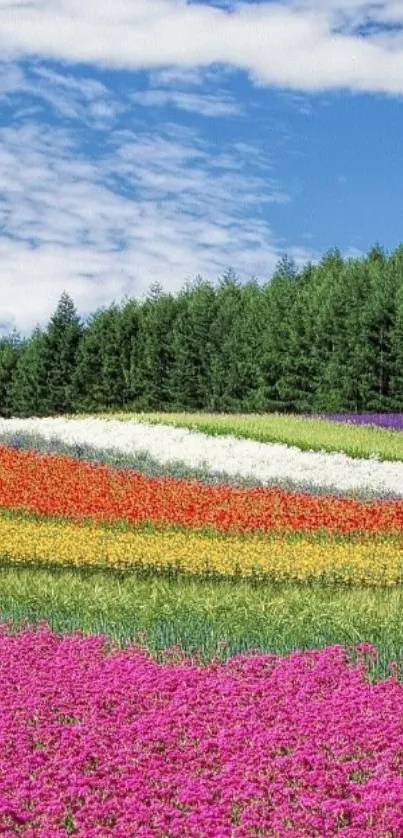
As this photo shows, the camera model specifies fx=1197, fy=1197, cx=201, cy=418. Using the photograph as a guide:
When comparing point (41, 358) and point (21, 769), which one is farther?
point (41, 358)

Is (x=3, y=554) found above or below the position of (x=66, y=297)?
below

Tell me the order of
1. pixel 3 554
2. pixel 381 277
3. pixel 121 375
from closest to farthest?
pixel 3 554 < pixel 381 277 < pixel 121 375

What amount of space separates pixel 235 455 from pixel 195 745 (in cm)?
1893

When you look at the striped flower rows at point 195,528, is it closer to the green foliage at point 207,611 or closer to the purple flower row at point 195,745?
the green foliage at point 207,611

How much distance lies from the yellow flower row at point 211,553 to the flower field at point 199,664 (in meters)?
0.03

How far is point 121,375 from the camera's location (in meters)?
58.5

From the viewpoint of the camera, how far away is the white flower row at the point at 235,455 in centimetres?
2280

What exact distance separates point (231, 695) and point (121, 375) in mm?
50952

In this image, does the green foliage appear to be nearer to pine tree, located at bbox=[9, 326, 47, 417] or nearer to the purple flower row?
the purple flower row

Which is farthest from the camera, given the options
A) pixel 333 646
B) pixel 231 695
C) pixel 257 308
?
pixel 257 308

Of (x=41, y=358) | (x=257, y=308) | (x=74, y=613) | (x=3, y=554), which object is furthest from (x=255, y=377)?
(x=74, y=613)

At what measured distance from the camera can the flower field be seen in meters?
6.11

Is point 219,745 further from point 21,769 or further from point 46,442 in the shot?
point 46,442

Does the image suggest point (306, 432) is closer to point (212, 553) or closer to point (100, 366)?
point (212, 553)
